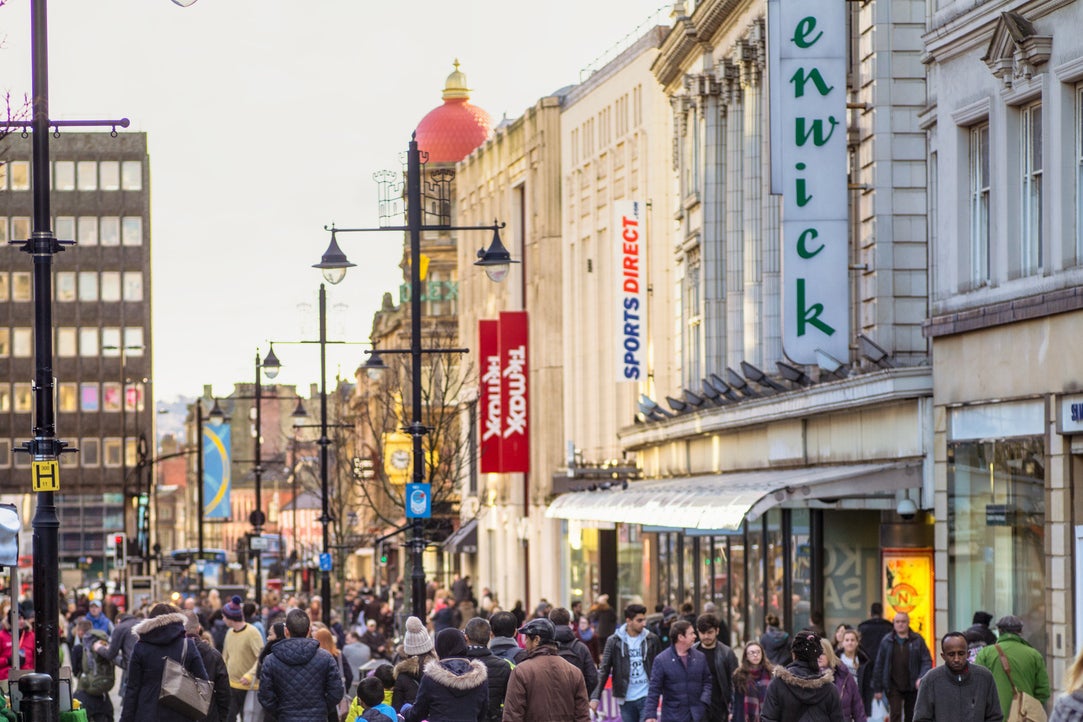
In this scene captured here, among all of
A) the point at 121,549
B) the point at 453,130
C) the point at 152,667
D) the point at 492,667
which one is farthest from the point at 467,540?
the point at 492,667

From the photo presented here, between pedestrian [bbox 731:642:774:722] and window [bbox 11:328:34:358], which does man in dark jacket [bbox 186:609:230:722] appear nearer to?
pedestrian [bbox 731:642:774:722]

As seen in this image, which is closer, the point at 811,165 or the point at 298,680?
the point at 298,680

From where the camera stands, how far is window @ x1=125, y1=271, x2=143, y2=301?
122 metres

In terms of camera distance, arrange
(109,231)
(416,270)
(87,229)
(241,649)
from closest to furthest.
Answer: (241,649)
(416,270)
(87,229)
(109,231)

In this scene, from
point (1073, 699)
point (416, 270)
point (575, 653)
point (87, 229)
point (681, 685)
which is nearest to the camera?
point (1073, 699)

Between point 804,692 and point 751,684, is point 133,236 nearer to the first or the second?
point 751,684

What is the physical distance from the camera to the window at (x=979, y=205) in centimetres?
2409

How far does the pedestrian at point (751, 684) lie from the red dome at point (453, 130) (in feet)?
246

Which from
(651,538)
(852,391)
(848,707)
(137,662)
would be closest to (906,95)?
(852,391)

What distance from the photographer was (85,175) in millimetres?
120000

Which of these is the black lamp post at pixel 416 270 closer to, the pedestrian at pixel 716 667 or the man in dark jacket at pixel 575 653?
the man in dark jacket at pixel 575 653

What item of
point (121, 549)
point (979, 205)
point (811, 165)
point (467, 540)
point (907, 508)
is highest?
point (811, 165)

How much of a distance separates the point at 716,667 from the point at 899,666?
11.4 ft

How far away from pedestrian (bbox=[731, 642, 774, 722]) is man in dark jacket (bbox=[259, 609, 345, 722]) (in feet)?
12.8
